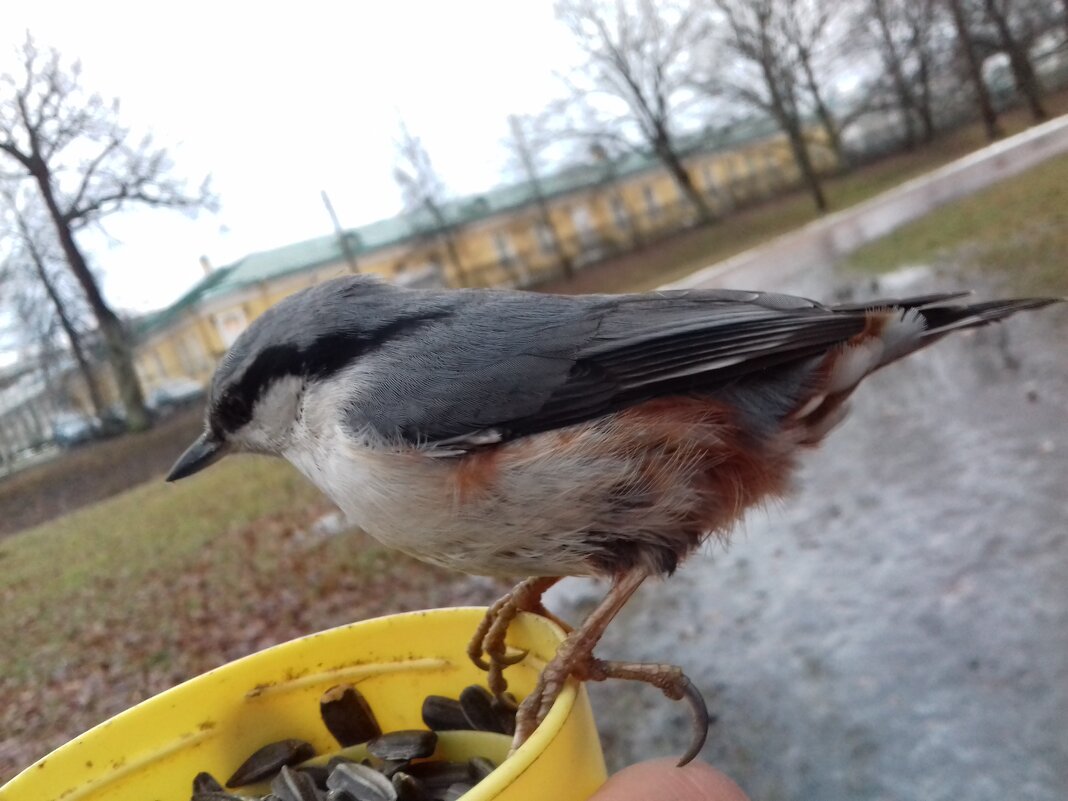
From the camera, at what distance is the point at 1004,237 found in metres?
8.81

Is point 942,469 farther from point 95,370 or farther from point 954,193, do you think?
point 954,193

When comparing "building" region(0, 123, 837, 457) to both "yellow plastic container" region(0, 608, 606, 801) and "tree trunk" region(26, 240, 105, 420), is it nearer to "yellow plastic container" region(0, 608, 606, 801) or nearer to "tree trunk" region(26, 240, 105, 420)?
"tree trunk" region(26, 240, 105, 420)

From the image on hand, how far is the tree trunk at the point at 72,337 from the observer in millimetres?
2918

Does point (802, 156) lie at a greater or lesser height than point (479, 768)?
greater

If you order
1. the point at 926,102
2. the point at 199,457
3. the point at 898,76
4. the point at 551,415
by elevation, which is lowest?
the point at 551,415

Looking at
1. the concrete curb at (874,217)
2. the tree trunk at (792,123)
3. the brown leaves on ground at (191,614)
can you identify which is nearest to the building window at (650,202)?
the tree trunk at (792,123)

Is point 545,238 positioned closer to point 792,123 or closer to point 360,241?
point 792,123

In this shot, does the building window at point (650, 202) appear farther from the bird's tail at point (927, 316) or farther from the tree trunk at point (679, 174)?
the bird's tail at point (927, 316)

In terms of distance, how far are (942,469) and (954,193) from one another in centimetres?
1229

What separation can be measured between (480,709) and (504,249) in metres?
12.9

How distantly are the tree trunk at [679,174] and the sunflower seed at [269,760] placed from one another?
22.2 metres

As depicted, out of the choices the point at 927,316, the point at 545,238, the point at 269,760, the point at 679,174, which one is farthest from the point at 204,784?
the point at 679,174

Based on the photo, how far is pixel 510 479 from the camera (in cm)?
128

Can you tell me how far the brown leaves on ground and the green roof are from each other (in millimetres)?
1174
